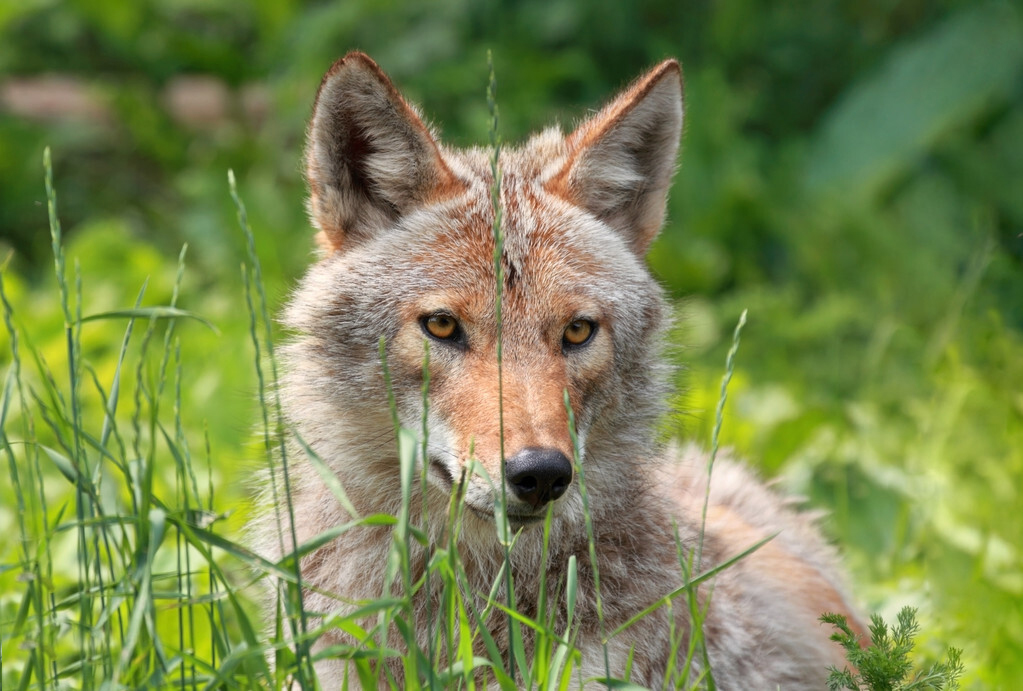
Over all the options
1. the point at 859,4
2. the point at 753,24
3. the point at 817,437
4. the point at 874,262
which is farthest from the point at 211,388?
the point at 859,4

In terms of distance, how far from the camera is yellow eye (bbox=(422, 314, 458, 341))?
3.14m

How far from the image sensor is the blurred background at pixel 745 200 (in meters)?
4.82

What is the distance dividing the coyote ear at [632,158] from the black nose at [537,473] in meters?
1.19

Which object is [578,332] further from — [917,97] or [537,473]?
[917,97]

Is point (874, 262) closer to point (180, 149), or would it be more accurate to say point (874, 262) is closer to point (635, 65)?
point (635, 65)

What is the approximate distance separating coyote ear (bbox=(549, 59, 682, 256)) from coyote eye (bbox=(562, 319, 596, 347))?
55cm

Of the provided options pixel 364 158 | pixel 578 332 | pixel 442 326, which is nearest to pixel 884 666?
pixel 578 332

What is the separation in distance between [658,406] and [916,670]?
3.65ft

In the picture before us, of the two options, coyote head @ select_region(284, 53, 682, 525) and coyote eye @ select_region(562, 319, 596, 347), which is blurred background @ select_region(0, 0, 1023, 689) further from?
coyote eye @ select_region(562, 319, 596, 347)

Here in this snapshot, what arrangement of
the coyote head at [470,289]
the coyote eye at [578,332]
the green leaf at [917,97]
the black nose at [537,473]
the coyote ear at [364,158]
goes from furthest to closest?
the green leaf at [917,97], the coyote ear at [364,158], the coyote eye at [578,332], the coyote head at [470,289], the black nose at [537,473]

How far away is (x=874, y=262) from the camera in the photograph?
7188mm

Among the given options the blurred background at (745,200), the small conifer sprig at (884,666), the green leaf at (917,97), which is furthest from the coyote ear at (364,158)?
the green leaf at (917,97)

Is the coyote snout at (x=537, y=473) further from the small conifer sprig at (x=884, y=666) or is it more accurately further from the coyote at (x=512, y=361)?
the small conifer sprig at (x=884, y=666)

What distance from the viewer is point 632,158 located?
3.74m
